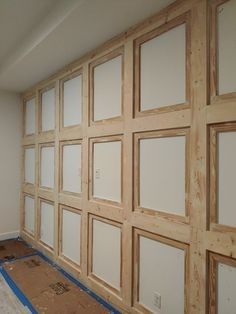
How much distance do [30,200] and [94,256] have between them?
1.97 metres

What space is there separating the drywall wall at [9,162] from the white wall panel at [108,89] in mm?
2340

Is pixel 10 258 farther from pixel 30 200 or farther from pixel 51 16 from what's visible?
pixel 51 16

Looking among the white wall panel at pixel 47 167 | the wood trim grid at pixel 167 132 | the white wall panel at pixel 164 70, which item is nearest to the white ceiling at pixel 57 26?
the wood trim grid at pixel 167 132

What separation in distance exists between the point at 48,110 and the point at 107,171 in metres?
1.65

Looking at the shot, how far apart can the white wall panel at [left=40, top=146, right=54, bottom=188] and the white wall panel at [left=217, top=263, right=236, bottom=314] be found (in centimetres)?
250

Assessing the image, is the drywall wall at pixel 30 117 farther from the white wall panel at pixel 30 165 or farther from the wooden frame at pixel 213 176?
the wooden frame at pixel 213 176

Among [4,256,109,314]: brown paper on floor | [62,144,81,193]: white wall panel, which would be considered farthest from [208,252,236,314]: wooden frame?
[62,144,81,193]: white wall panel

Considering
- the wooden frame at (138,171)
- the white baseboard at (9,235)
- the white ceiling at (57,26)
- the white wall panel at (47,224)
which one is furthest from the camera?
the white baseboard at (9,235)

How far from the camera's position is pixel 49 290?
8.67 ft

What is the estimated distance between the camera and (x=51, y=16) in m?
2.20

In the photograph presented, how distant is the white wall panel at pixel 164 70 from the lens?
5.91 feet

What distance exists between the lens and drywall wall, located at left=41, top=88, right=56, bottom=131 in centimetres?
348

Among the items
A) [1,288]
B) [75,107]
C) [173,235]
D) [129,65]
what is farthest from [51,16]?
[1,288]

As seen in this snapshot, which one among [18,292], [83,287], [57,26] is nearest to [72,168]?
[83,287]
